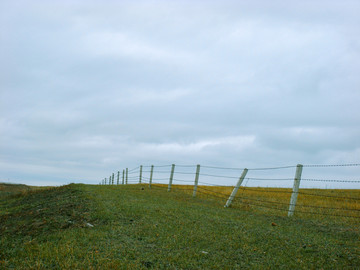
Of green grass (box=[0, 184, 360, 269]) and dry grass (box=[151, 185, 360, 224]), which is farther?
dry grass (box=[151, 185, 360, 224])

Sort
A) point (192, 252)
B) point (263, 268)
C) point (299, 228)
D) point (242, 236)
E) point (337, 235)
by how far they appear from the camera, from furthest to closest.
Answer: point (299, 228) → point (337, 235) → point (242, 236) → point (192, 252) → point (263, 268)

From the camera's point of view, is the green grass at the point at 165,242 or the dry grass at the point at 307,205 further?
the dry grass at the point at 307,205

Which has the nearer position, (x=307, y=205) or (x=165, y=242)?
(x=165, y=242)

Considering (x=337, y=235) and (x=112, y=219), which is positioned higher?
(x=337, y=235)

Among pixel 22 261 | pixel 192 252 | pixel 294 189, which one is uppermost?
pixel 294 189

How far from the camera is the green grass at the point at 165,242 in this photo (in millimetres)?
5125

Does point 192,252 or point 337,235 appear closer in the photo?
point 192,252

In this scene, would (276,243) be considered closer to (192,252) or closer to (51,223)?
(192,252)

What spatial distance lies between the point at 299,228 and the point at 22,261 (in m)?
6.76

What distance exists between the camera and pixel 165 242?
244 inches

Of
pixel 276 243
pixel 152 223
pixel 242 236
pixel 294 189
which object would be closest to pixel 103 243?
pixel 152 223

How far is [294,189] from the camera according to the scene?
10.8 meters

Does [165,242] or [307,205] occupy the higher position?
[307,205]

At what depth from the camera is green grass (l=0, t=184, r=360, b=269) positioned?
16.8ft
